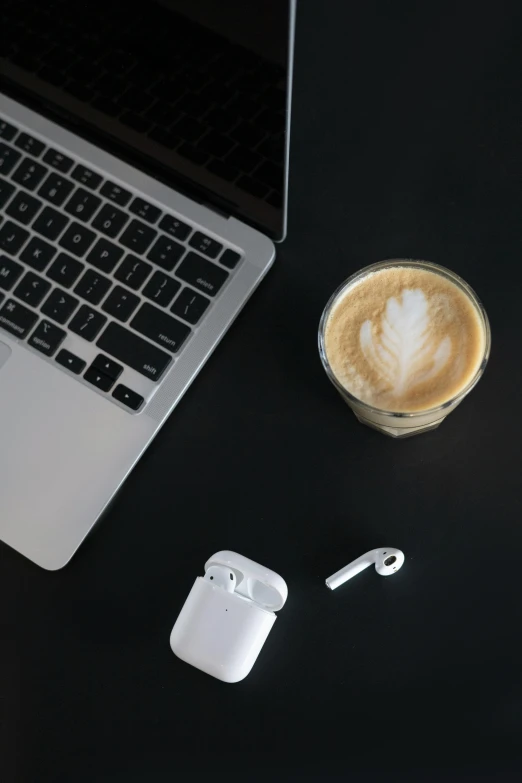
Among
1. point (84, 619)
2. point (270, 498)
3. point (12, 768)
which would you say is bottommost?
point (12, 768)

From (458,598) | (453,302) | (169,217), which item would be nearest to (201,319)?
(169,217)

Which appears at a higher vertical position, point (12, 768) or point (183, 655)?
point (183, 655)

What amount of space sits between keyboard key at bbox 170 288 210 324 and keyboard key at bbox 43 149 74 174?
7.2 inches

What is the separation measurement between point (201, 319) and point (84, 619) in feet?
0.89

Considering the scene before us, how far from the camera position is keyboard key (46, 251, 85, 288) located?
2.32 feet

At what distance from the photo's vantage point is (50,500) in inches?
26.1

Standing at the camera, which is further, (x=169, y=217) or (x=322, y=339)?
(x=169, y=217)

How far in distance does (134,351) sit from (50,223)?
0.16 metres

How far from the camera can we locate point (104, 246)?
714 mm

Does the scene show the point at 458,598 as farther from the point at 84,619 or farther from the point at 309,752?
the point at 84,619

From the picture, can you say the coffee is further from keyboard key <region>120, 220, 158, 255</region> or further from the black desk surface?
keyboard key <region>120, 220, 158, 255</region>

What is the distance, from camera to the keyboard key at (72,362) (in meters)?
0.68

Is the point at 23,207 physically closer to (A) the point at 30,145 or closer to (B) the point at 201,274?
(A) the point at 30,145

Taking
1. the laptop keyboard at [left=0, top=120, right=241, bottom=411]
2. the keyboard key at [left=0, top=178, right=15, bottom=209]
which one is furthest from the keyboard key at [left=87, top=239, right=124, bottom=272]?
the keyboard key at [left=0, top=178, right=15, bottom=209]
